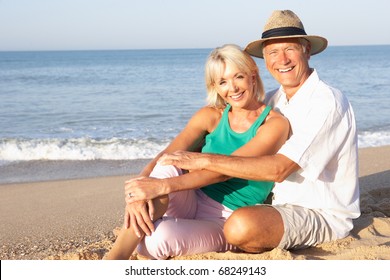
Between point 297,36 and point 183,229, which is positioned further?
point 297,36

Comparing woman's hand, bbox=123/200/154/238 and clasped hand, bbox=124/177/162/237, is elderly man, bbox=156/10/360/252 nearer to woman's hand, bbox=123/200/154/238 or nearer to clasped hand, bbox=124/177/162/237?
clasped hand, bbox=124/177/162/237

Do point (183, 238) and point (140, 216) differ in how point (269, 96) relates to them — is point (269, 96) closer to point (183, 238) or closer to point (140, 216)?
point (183, 238)

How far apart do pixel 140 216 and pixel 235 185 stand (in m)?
0.81

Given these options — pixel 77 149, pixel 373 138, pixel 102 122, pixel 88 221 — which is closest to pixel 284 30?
pixel 88 221

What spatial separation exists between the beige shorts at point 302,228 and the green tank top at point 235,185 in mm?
234

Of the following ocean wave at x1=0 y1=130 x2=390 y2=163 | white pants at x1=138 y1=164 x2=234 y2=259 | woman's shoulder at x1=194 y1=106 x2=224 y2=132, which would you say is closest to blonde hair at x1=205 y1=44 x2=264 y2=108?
woman's shoulder at x1=194 y1=106 x2=224 y2=132

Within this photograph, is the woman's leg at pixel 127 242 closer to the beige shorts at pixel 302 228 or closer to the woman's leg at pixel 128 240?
the woman's leg at pixel 128 240

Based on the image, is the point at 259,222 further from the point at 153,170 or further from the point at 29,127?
the point at 29,127

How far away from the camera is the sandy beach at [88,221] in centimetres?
369

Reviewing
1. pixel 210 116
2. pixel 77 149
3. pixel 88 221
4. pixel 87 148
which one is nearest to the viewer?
pixel 210 116

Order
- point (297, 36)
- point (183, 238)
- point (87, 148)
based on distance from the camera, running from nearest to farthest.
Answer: point (183, 238), point (297, 36), point (87, 148)

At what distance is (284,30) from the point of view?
12.2 ft


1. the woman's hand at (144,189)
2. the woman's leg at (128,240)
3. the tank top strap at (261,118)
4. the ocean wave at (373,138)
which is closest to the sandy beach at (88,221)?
the woman's leg at (128,240)
